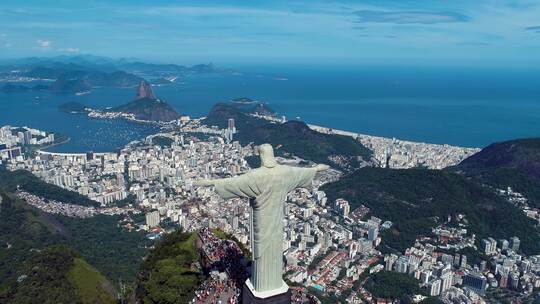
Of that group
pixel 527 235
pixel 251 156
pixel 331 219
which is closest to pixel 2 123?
pixel 251 156

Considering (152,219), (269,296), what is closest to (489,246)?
(152,219)

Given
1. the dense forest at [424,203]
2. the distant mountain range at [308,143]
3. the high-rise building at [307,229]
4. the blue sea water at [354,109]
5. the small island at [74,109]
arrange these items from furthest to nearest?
the small island at [74,109], the blue sea water at [354,109], the distant mountain range at [308,143], the dense forest at [424,203], the high-rise building at [307,229]

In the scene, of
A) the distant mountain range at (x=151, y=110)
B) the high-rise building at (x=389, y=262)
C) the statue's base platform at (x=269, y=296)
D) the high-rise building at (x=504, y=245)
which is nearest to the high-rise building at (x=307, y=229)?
the high-rise building at (x=389, y=262)

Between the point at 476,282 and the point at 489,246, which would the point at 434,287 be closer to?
the point at 476,282

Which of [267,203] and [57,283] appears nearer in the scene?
[267,203]

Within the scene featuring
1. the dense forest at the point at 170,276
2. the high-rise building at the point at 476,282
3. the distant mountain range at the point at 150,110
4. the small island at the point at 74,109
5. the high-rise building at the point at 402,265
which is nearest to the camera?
the dense forest at the point at 170,276

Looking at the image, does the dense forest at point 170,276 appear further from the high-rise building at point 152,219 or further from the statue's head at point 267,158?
the high-rise building at point 152,219

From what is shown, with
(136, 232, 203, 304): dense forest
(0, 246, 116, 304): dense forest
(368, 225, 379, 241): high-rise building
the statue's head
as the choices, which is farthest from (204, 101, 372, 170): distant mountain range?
the statue's head
